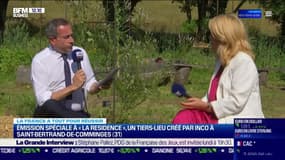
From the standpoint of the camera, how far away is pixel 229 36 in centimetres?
438

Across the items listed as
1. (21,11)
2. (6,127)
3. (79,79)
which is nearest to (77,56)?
(79,79)

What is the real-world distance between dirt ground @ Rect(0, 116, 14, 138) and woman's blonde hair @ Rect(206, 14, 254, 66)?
11.1 ft

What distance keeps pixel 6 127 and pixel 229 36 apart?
4370mm

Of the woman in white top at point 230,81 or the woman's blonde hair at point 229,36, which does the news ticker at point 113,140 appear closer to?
the woman in white top at point 230,81

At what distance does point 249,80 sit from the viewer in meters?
4.38

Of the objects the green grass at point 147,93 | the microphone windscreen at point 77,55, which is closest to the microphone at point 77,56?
the microphone windscreen at point 77,55

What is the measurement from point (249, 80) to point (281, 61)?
11.0 metres

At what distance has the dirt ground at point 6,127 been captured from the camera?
24.9 feet

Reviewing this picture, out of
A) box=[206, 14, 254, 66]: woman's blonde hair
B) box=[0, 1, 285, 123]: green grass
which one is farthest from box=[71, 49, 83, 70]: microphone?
box=[0, 1, 285, 123]: green grass

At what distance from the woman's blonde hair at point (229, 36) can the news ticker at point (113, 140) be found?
56 cm

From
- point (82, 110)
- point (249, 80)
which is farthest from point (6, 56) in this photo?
point (249, 80)

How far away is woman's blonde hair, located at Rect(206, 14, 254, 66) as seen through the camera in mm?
4371

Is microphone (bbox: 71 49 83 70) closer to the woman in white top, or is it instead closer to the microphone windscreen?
the microphone windscreen

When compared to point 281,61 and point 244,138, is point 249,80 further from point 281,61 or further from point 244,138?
point 281,61
